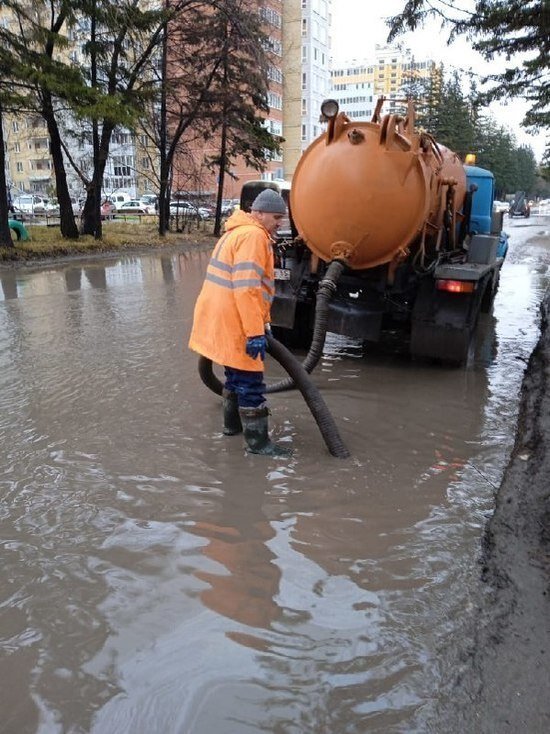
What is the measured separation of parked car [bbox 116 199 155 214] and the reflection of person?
41.7 m

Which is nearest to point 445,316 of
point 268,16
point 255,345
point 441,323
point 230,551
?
point 441,323

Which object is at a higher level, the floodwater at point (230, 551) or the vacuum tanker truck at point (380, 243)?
the vacuum tanker truck at point (380, 243)

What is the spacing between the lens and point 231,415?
464cm

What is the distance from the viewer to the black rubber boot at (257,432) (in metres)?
4.27

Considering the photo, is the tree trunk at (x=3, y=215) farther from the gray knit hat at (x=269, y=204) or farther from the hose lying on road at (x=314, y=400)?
the gray knit hat at (x=269, y=204)

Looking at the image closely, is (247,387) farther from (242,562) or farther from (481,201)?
(481,201)

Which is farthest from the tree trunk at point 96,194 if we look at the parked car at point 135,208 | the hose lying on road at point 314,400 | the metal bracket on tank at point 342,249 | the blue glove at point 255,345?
the parked car at point 135,208

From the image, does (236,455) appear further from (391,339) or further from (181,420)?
(391,339)

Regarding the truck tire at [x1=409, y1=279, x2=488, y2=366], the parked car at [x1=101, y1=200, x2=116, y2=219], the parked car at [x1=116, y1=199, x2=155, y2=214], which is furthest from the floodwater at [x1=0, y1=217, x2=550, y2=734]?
the parked car at [x1=116, y1=199, x2=155, y2=214]

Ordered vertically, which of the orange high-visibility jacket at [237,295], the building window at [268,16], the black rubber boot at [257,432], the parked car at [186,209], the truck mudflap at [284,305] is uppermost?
the building window at [268,16]

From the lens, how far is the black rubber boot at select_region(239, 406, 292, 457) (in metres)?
4.27

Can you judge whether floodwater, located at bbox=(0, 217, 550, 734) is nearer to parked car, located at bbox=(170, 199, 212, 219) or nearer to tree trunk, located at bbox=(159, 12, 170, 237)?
tree trunk, located at bbox=(159, 12, 170, 237)

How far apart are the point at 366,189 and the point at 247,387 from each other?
2.26 m

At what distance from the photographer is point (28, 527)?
332cm
